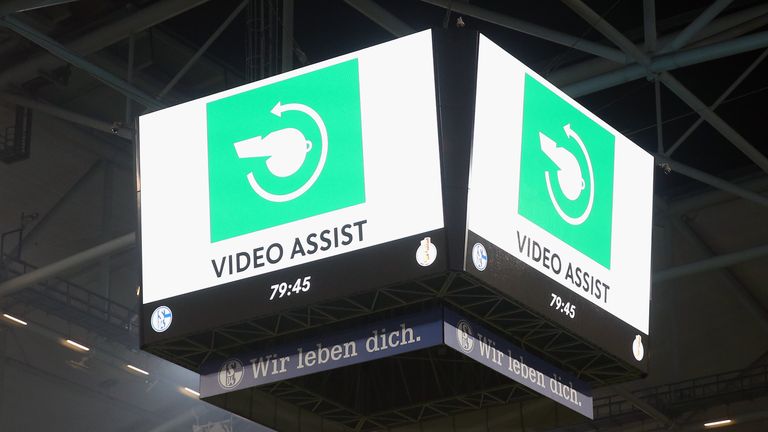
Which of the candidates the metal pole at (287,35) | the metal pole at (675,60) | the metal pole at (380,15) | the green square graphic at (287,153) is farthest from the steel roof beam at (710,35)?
the green square graphic at (287,153)

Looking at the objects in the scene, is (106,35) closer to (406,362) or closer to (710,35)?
(710,35)

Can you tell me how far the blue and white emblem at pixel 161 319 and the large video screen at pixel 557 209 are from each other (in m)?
2.81

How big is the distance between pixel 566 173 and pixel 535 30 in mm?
6849

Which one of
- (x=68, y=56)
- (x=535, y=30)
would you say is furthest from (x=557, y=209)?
(x=68, y=56)

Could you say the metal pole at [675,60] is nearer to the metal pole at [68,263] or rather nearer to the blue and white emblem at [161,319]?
the metal pole at [68,263]

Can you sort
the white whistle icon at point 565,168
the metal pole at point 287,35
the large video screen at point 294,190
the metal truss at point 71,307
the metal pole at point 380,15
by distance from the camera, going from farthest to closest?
the metal truss at point 71,307 < the metal pole at point 380,15 < the metal pole at point 287,35 < the white whistle icon at point 565,168 < the large video screen at point 294,190

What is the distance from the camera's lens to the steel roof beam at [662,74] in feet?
62.0

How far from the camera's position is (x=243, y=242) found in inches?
486

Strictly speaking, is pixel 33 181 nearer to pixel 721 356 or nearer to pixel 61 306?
pixel 61 306

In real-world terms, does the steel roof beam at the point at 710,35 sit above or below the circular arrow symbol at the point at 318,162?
above

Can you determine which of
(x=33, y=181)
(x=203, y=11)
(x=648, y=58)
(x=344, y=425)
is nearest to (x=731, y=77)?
(x=648, y=58)

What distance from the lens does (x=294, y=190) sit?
485 inches

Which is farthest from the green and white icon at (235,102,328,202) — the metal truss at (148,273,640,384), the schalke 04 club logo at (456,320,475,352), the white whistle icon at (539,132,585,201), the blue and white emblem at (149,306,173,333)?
the white whistle icon at (539,132,585,201)

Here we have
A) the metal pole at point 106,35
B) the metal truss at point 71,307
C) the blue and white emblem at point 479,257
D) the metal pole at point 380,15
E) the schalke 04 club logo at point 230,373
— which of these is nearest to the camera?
the blue and white emblem at point 479,257
